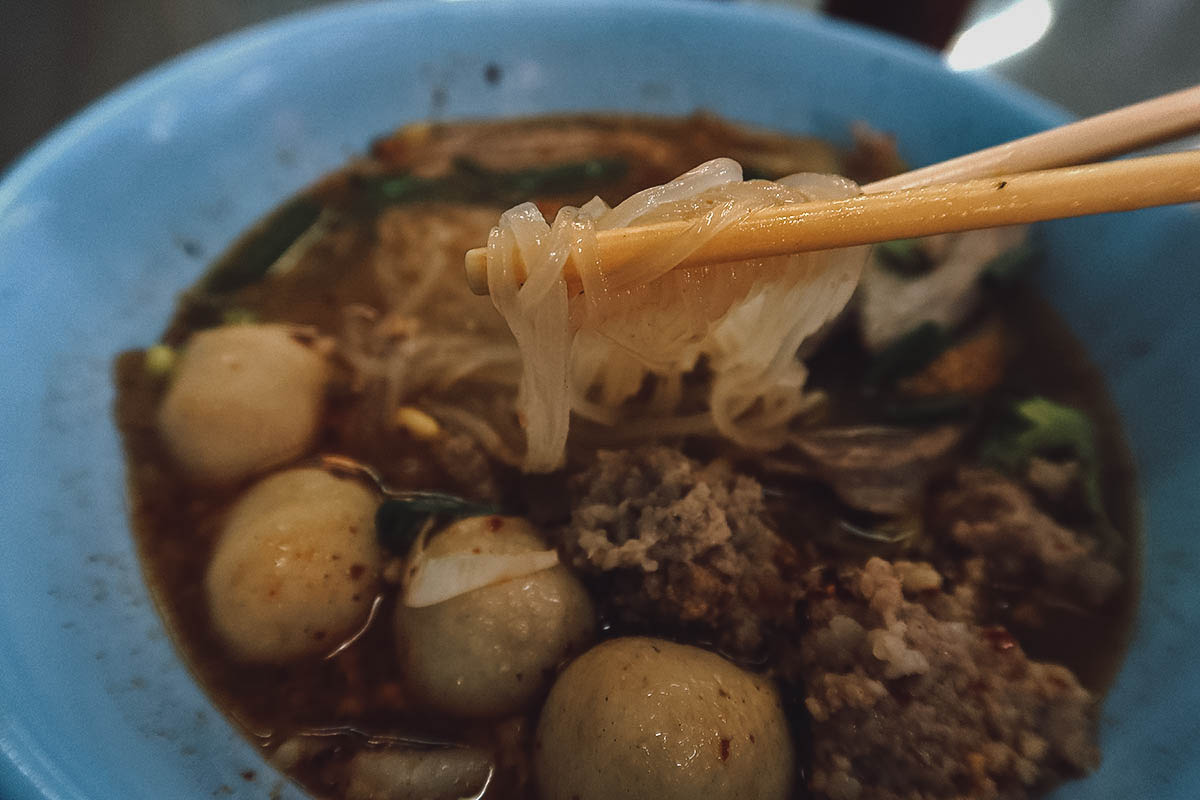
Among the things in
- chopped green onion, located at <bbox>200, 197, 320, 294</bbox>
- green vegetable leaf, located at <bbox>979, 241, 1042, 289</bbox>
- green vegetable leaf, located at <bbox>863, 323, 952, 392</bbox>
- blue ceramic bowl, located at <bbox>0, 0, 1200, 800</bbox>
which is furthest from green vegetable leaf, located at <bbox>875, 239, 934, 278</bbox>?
chopped green onion, located at <bbox>200, 197, 320, 294</bbox>

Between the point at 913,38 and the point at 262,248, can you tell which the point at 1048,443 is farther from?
the point at 262,248

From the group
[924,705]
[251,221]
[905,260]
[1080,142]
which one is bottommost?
[924,705]

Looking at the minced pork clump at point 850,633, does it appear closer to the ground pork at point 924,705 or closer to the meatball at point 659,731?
the ground pork at point 924,705

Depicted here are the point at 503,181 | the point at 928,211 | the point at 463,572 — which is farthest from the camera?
the point at 503,181

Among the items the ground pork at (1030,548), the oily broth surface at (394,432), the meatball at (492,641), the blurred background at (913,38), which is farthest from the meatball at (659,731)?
the blurred background at (913,38)

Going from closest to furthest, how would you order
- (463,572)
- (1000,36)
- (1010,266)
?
(463,572) < (1010,266) < (1000,36)

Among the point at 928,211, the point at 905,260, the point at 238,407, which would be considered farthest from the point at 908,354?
the point at 238,407

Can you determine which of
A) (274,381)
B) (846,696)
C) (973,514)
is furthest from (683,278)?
(274,381)

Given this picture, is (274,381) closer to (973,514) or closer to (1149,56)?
(973,514)
